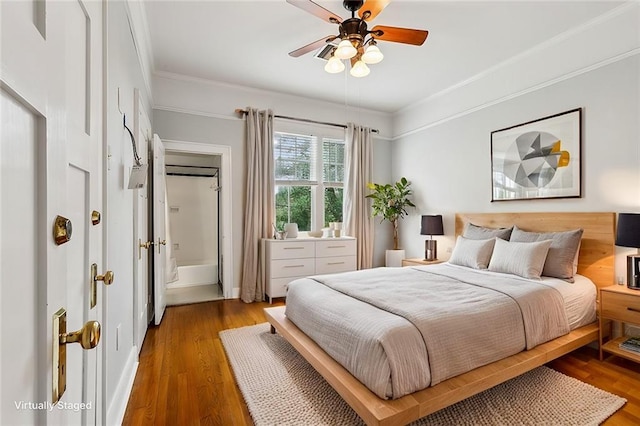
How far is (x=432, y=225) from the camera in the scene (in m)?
4.25

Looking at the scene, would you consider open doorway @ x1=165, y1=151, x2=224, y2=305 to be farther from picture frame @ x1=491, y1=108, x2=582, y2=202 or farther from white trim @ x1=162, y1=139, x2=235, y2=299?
picture frame @ x1=491, y1=108, x2=582, y2=202

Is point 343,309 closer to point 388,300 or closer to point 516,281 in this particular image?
point 388,300

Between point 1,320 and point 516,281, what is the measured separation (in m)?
3.01

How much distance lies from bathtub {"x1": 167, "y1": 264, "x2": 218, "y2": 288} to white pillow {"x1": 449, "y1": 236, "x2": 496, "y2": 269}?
3839mm

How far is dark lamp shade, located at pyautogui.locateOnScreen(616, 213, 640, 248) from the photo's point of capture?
2279 mm

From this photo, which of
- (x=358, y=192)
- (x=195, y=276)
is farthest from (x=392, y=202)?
(x=195, y=276)

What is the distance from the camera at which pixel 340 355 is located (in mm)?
1873

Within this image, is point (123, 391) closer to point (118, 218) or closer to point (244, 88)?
point (118, 218)

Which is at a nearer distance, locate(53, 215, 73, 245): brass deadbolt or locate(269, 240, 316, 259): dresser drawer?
locate(53, 215, 73, 245): brass deadbolt

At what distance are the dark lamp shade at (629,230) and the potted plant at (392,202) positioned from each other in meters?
2.64

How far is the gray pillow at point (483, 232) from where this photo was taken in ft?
11.0

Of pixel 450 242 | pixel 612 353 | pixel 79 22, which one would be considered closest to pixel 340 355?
pixel 79 22

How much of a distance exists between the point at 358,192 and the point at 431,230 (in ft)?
4.31

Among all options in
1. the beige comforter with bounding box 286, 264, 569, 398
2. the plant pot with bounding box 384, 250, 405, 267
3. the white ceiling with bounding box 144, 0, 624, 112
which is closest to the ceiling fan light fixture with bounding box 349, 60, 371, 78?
the white ceiling with bounding box 144, 0, 624, 112
